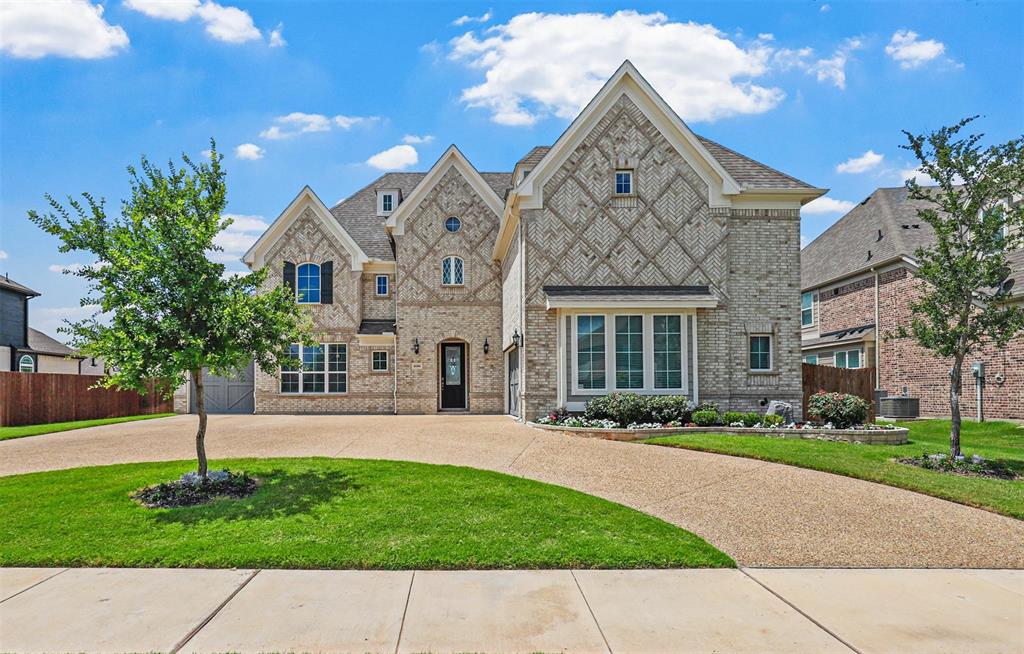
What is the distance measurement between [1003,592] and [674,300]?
10819 millimetres

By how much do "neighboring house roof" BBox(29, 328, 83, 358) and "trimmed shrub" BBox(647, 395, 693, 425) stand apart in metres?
32.6

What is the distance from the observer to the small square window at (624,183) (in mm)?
17219

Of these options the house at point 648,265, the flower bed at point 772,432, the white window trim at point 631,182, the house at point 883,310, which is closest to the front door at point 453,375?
the house at point 648,265

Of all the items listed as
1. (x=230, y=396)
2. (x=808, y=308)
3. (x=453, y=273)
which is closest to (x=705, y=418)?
(x=453, y=273)

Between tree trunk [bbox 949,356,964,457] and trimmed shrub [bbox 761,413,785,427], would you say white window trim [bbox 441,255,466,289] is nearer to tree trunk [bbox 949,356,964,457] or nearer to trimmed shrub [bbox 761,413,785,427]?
trimmed shrub [bbox 761,413,785,427]

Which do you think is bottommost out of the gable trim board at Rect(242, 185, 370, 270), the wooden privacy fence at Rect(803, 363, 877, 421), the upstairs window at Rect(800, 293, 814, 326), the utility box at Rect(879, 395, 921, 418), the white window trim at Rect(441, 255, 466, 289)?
the utility box at Rect(879, 395, 921, 418)

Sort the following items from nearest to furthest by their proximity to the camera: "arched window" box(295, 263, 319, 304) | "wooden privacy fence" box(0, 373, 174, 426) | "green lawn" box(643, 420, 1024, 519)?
"green lawn" box(643, 420, 1024, 519), "wooden privacy fence" box(0, 373, 174, 426), "arched window" box(295, 263, 319, 304)

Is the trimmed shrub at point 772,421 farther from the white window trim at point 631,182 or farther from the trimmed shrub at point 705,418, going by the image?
the white window trim at point 631,182

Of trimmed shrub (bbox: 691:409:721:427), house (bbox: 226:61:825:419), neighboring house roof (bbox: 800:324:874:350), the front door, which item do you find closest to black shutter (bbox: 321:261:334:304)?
the front door

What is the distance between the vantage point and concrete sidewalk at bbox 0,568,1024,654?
15.0 feet

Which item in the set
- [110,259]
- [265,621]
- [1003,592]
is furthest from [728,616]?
[110,259]

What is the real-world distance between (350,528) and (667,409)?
9645 mm

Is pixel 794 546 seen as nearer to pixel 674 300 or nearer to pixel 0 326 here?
pixel 674 300

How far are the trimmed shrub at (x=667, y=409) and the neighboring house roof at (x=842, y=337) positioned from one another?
46.3 ft
